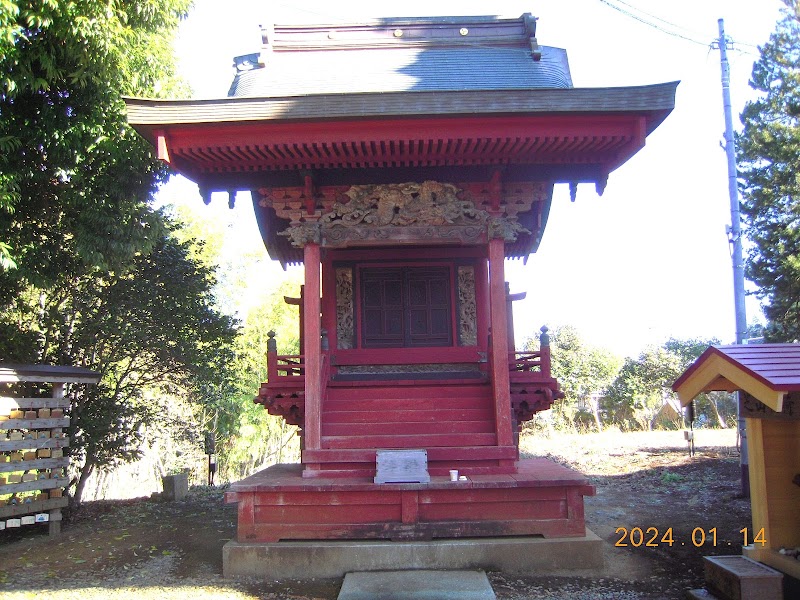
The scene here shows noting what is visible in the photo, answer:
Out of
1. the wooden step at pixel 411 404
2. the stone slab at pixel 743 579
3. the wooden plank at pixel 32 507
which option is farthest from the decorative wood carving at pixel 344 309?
the stone slab at pixel 743 579

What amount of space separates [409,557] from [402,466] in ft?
3.29

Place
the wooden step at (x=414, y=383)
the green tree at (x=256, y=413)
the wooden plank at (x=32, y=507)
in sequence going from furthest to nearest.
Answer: the green tree at (x=256, y=413), the wooden step at (x=414, y=383), the wooden plank at (x=32, y=507)

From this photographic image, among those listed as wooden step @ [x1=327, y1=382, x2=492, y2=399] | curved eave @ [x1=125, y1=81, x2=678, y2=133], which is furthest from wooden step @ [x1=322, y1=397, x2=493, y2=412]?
curved eave @ [x1=125, y1=81, x2=678, y2=133]

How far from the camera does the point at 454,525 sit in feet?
23.6

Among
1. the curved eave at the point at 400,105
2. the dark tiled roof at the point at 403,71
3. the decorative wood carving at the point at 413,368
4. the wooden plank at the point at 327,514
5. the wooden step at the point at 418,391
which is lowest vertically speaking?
the wooden plank at the point at 327,514

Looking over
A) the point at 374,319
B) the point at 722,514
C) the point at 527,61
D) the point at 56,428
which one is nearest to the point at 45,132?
the point at 56,428

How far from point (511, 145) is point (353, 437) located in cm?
412

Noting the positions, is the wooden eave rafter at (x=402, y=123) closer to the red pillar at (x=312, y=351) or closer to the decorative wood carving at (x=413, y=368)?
the red pillar at (x=312, y=351)

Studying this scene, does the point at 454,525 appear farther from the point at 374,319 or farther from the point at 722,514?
the point at 722,514

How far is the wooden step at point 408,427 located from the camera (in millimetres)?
8352

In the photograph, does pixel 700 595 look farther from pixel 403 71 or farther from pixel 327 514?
pixel 403 71

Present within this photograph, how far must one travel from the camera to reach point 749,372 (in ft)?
16.7

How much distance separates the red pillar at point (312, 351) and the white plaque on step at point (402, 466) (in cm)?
93

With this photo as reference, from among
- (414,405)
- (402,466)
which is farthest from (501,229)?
(402,466)
